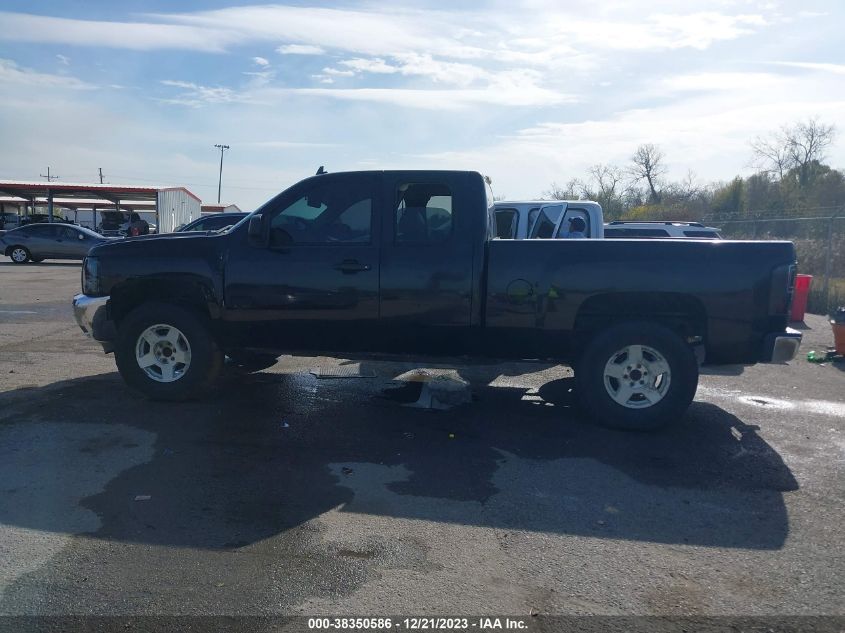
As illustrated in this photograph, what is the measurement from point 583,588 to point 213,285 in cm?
447

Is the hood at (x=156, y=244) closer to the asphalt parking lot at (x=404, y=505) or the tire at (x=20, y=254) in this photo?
the asphalt parking lot at (x=404, y=505)

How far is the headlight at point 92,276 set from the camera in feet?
24.0

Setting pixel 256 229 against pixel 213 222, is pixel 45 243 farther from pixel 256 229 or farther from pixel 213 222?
pixel 256 229

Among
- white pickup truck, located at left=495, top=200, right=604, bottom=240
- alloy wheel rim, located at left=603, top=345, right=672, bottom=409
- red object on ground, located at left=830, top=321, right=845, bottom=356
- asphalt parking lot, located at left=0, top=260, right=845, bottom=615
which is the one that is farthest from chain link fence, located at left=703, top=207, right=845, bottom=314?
alloy wheel rim, located at left=603, top=345, right=672, bottom=409

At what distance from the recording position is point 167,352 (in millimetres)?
7348

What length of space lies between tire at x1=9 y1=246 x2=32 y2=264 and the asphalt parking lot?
918 inches

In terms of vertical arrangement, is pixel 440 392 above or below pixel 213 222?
below

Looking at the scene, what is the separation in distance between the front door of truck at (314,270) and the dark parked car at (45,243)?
→ 23.9 m

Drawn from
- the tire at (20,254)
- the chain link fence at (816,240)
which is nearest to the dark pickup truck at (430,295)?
the chain link fence at (816,240)

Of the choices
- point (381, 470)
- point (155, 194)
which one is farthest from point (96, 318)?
point (155, 194)

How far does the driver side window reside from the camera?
7.04 m

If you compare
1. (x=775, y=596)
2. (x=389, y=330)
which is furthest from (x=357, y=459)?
(x=775, y=596)

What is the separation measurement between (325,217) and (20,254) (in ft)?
84.6

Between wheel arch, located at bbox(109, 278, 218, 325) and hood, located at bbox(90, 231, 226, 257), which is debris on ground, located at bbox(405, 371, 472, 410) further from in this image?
hood, located at bbox(90, 231, 226, 257)
